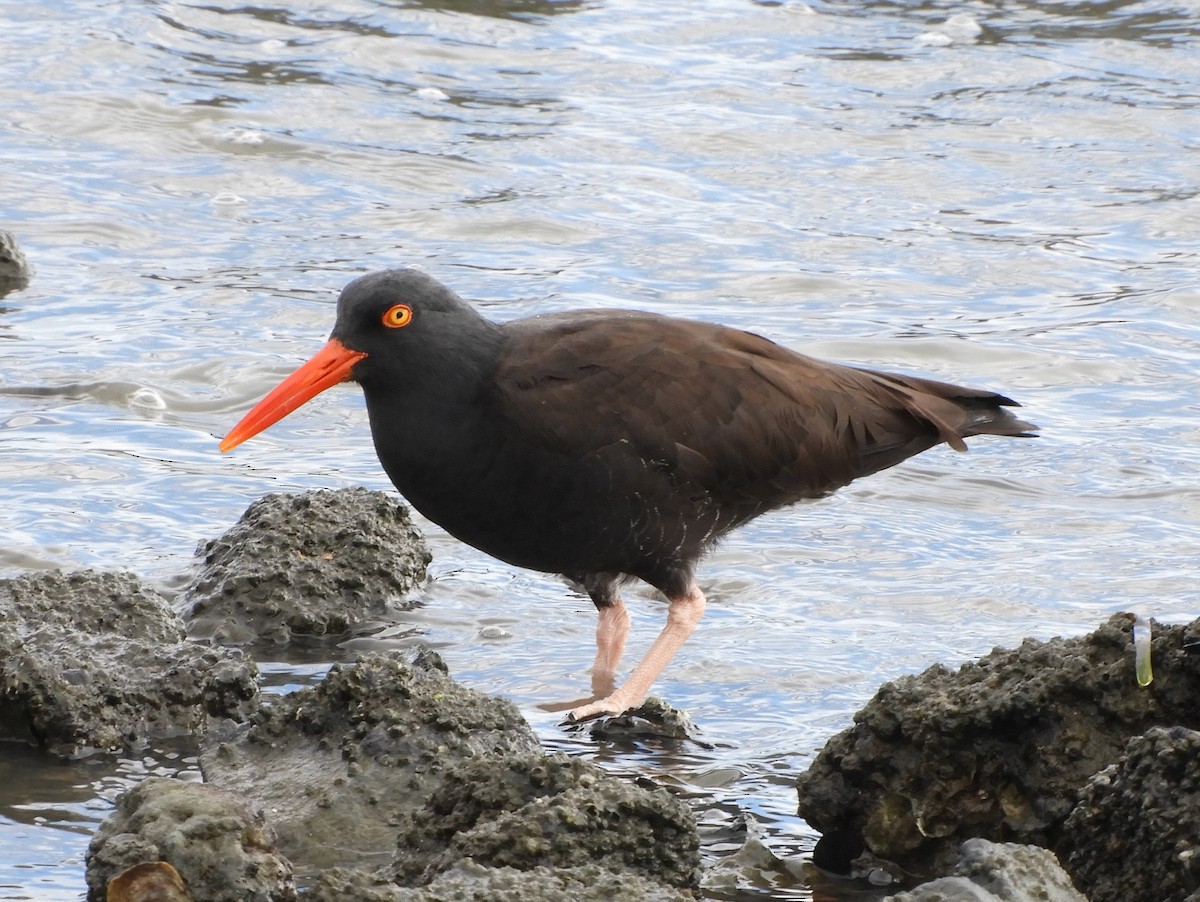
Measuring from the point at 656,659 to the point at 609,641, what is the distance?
0.82ft

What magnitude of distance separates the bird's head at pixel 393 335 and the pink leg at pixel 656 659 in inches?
43.6

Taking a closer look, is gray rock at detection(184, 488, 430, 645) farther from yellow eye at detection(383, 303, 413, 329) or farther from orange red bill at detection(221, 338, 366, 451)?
yellow eye at detection(383, 303, 413, 329)

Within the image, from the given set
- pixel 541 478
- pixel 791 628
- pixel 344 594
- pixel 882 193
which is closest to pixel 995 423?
pixel 791 628

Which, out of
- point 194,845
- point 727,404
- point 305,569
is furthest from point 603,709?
point 194,845

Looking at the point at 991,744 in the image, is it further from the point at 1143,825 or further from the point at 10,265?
the point at 10,265

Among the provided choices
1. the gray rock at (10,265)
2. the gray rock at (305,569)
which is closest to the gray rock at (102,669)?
the gray rock at (305,569)

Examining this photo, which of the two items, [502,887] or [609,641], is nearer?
[502,887]

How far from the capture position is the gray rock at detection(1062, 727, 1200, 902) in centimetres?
334

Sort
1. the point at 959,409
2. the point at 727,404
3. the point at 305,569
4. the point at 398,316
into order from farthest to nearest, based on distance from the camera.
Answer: the point at 959,409, the point at 305,569, the point at 727,404, the point at 398,316

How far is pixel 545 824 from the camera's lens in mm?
3691

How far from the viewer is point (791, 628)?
6285 mm

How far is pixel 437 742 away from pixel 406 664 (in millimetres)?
228

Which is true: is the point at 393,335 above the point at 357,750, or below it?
above

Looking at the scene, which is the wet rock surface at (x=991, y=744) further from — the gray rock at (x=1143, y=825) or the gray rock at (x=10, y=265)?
the gray rock at (x=10, y=265)
